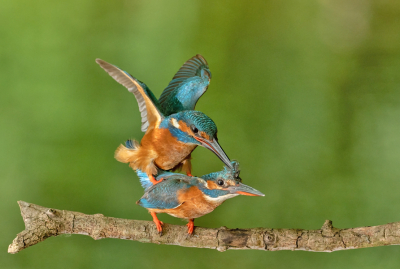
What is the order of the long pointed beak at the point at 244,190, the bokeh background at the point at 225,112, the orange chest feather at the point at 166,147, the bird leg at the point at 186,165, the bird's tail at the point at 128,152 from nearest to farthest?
1. the long pointed beak at the point at 244,190
2. the orange chest feather at the point at 166,147
3. the bird's tail at the point at 128,152
4. the bird leg at the point at 186,165
5. the bokeh background at the point at 225,112

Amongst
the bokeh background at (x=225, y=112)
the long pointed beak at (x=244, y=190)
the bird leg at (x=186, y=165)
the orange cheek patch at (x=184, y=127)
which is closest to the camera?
the long pointed beak at (x=244, y=190)

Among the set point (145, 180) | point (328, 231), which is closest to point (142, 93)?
point (145, 180)

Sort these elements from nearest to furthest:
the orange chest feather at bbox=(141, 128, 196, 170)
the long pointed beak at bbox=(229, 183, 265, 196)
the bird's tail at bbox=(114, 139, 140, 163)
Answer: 1. the long pointed beak at bbox=(229, 183, 265, 196)
2. the orange chest feather at bbox=(141, 128, 196, 170)
3. the bird's tail at bbox=(114, 139, 140, 163)

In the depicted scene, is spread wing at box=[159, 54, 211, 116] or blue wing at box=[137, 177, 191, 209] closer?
blue wing at box=[137, 177, 191, 209]

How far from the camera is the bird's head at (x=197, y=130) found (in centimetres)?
156

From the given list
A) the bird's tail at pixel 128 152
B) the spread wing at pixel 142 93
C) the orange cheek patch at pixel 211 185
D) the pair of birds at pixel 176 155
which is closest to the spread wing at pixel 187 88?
the pair of birds at pixel 176 155

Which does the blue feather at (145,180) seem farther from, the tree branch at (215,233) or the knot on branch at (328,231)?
the knot on branch at (328,231)

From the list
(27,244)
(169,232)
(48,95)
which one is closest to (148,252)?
(169,232)

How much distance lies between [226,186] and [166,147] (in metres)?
0.36

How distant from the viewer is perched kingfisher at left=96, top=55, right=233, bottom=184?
1.61 meters

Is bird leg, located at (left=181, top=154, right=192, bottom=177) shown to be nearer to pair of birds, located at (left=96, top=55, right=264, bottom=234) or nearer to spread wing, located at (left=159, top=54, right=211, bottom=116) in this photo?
pair of birds, located at (left=96, top=55, right=264, bottom=234)

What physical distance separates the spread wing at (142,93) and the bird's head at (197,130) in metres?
0.12

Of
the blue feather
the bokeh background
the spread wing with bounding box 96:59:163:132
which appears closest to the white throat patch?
the spread wing with bounding box 96:59:163:132

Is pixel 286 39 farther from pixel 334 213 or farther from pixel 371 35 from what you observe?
pixel 334 213
